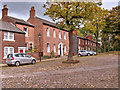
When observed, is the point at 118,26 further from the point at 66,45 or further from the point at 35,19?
the point at 35,19

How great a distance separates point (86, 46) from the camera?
5122cm

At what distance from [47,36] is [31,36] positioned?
3.95m

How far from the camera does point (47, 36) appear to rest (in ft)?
97.3

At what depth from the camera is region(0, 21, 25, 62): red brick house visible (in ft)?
65.9

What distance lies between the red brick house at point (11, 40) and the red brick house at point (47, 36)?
4.19 metres

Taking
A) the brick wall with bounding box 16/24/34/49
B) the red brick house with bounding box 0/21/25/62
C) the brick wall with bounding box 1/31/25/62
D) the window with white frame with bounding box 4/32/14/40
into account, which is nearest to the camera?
the red brick house with bounding box 0/21/25/62

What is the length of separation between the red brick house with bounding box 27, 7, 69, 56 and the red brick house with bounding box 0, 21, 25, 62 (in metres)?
4.19

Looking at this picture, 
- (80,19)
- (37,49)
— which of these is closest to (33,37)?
(37,49)

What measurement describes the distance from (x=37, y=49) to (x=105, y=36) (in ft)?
80.1

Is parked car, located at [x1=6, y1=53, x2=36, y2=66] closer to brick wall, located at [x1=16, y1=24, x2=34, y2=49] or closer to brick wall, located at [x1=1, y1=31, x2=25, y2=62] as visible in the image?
brick wall, located at [x1=1, y1=31, x2=25, y2=62]

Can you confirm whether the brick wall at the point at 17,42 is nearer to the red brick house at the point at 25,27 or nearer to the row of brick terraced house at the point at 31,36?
the row of brick terraced house at the point at 31,36

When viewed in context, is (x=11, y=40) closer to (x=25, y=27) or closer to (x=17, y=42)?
(x=17, y=42)

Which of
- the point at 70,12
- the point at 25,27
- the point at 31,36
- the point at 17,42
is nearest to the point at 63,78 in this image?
the point at 70,12

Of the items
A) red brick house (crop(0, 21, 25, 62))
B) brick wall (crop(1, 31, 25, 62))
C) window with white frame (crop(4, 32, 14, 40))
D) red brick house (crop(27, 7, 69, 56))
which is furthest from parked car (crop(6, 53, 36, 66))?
red brick house (crop(27, 7, 69, 56))
